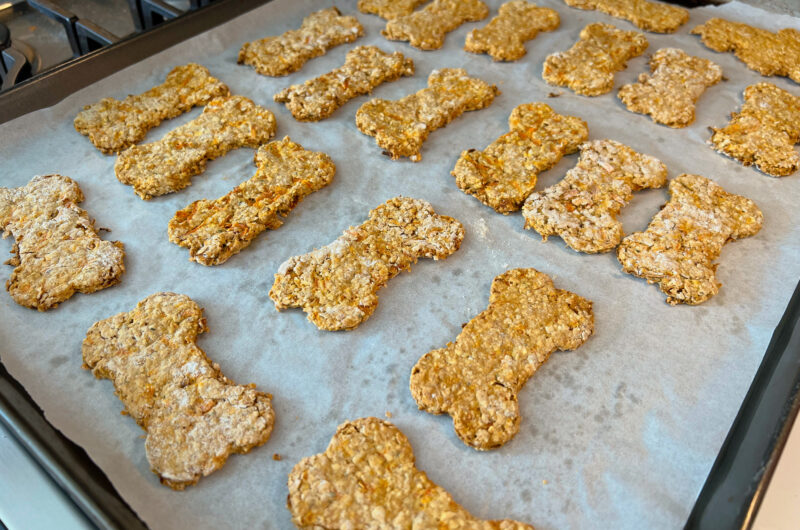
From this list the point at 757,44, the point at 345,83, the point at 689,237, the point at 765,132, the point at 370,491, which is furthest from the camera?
the point at 757,44

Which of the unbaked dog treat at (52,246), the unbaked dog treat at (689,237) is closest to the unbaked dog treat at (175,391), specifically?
the unbaked dog treat at (52,246)

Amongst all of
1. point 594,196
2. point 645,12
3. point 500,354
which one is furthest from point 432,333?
point 645,12

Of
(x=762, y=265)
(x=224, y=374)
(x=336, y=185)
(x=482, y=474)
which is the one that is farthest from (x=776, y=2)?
(x=224, y=374)

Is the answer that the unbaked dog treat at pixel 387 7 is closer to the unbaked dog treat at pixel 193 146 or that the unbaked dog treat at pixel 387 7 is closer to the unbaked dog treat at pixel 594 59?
the unbaked dog treat at pixel 594 59

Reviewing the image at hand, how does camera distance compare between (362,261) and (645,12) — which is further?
(645,12)

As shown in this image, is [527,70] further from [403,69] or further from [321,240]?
[321,240]

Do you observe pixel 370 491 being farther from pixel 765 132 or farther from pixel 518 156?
pixel 765 132
